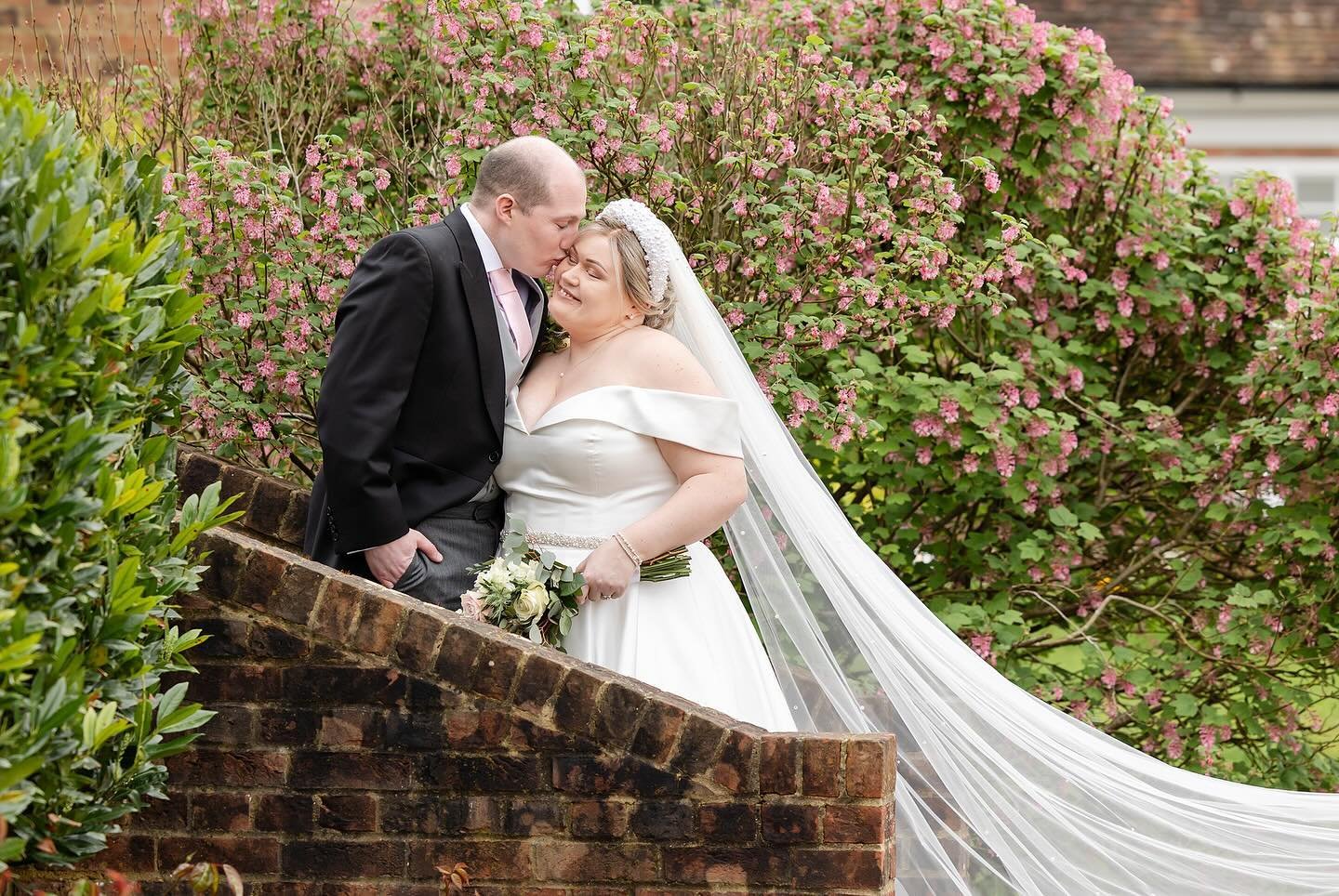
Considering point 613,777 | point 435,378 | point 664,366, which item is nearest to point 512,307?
point 435,378

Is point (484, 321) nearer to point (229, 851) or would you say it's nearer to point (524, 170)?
point (524, 170)

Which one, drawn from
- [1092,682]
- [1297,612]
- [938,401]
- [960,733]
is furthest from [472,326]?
[1297,612]

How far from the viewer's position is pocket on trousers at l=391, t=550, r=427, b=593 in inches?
170

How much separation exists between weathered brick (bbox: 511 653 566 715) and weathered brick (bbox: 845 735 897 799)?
70 cm

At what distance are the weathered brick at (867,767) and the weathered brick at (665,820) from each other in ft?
1.23

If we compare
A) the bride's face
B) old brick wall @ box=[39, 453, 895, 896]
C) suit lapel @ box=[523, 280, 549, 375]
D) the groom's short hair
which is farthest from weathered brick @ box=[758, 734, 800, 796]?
the groom's short hair

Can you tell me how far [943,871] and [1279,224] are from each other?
340 cm

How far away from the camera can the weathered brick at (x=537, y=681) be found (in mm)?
3682

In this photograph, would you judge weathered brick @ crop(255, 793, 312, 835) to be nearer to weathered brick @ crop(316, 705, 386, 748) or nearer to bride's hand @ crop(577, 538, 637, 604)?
weathered brick @ crop(316, 705, 386, 748)

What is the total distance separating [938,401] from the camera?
239 inches

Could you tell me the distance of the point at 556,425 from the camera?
4.47 m

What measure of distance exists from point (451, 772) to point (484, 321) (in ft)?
4.43

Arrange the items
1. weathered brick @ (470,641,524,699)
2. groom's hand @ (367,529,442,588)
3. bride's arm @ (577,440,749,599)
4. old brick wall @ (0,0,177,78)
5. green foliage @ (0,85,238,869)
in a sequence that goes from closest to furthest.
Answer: green foliage @ (0,85,238,869)
weathered brick @ (470,641,524,699)
groom's hand @ (367,529,442,588)
bride's arm @ (577,440,749,599)
old brick wall @ (0,0,177,78)

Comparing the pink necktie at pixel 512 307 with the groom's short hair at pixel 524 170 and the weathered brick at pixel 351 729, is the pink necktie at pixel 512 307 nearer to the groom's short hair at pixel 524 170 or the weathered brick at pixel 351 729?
the groom's short hair at pixel 524 170
